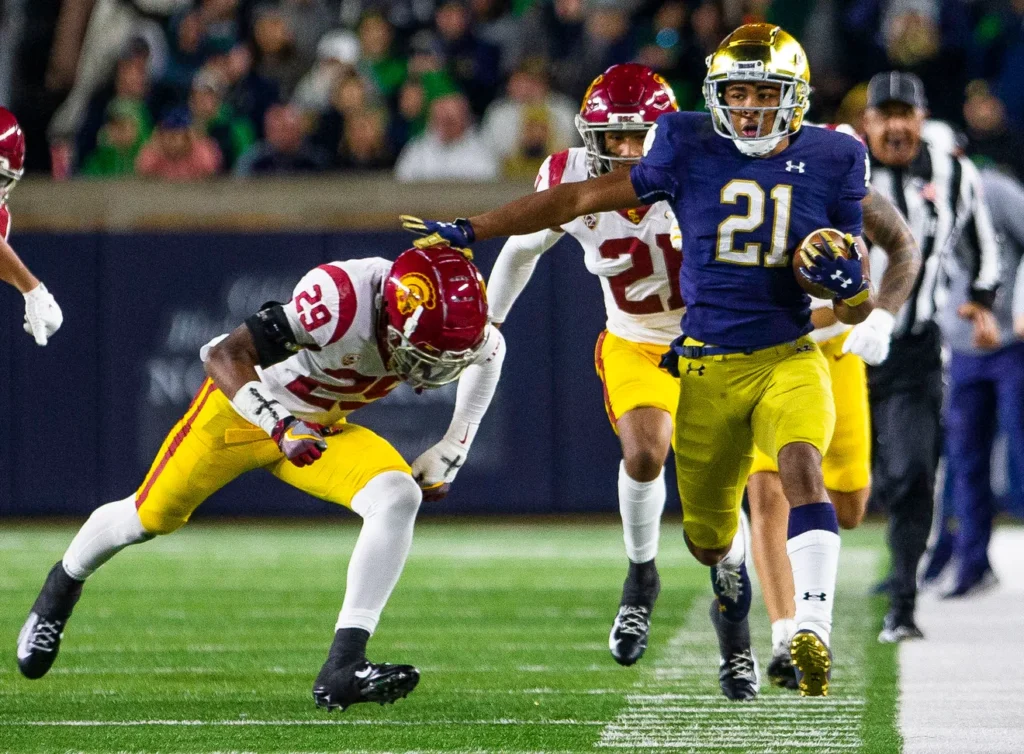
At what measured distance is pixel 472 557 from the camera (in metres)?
9.24

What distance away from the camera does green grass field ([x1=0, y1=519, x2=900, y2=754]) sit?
436 centimetres

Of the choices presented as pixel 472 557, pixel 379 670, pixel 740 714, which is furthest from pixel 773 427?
pixel 472 557

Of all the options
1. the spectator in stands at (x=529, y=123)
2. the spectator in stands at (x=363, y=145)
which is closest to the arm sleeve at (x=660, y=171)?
the spectator in stands at (x=529, y=123)

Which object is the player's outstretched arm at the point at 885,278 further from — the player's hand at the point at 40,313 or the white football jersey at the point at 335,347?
the player's hand at the point at 40,313

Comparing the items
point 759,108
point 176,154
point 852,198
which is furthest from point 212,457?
point 176,154

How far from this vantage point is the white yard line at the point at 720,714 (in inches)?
167

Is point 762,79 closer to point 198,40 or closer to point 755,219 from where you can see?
point 755,219

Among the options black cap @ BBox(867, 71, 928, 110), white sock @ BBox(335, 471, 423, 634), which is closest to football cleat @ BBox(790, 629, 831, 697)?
white sock @ BBox(335, 471, 423, 634)

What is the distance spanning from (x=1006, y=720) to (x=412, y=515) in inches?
61.7

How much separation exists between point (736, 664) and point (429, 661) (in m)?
1.16

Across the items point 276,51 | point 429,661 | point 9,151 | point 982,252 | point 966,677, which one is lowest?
point 429,661

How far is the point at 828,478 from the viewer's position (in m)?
5.55

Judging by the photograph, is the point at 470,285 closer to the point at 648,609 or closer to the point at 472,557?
the point at 648,609

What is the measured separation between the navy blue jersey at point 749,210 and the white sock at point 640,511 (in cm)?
76
